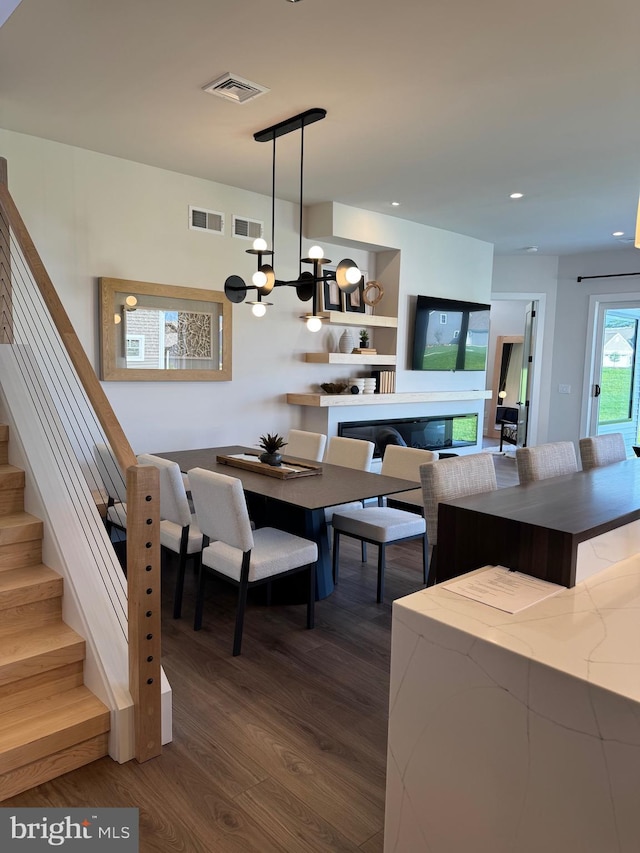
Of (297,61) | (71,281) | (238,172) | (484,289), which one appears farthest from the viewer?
(484,289)

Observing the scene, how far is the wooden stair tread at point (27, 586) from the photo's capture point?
8.09ft

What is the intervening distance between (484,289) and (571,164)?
9.87 ft

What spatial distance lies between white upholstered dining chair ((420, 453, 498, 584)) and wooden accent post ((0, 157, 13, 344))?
2.64m

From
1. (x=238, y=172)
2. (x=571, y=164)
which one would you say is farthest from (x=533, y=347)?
(x=238, y=172)

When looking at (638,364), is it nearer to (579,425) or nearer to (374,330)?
(579,425)

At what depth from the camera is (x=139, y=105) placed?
11.7 ft

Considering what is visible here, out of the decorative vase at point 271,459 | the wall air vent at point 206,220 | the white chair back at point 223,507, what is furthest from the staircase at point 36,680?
the wall air vent at point 206,220

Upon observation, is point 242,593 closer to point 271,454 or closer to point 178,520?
point 178,520

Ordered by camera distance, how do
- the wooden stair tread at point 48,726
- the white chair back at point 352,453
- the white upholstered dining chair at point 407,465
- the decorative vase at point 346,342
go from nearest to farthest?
the wooden stair tread at point 48,726
the white upholstered dining chair at point 407,465
the white chair back at point 352,453
the decorative vase at point 346,342

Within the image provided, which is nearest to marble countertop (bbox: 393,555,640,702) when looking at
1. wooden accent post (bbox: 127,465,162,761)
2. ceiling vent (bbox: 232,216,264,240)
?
wooden accent post (bbox: 127,465,162,761)

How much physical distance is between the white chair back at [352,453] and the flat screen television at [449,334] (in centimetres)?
224

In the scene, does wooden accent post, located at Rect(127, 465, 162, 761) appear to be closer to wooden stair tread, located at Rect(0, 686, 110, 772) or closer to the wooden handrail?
the wooden handrail

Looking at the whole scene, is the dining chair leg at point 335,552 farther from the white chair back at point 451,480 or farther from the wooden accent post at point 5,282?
the wooden accent post at point 5,282

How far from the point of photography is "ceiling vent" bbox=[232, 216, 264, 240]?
5325mm
